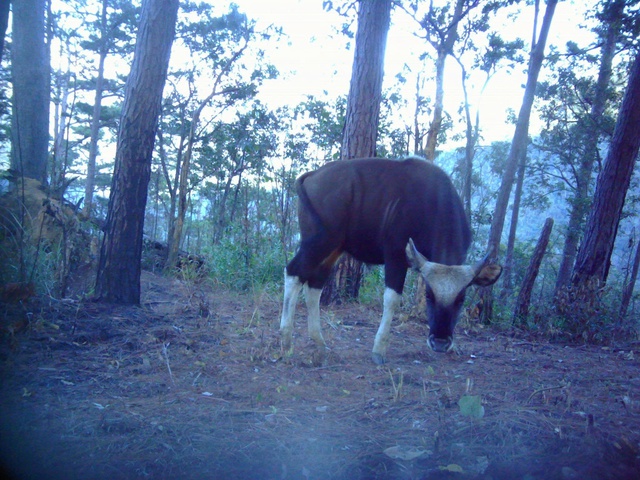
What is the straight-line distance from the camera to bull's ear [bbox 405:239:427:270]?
4.62 m

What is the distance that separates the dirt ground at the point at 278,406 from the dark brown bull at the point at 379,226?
59 centimetres

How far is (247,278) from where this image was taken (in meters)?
9.55

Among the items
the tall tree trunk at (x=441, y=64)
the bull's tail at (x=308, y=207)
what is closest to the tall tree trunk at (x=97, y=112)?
the tall tree trunk at (x=441, y=64)

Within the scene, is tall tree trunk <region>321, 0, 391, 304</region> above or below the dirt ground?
above

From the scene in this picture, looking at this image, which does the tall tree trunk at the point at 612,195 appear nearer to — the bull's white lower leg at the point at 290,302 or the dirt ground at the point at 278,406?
the dirt ground at the point at 278,406

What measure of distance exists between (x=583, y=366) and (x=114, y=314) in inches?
204

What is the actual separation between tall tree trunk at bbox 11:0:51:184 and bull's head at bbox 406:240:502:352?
9429mm

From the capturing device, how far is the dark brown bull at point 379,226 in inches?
197

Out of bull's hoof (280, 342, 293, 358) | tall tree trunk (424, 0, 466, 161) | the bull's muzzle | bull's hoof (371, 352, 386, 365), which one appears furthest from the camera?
tall tree trunk (424, 0, 466, 161)

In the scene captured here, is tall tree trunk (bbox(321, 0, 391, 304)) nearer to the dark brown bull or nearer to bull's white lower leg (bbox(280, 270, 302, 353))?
the dark brown bull

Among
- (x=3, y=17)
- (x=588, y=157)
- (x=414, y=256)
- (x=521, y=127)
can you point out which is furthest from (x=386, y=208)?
(x=588, y=157)

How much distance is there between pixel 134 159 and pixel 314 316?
298 centimetres

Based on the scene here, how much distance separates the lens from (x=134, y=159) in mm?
6102

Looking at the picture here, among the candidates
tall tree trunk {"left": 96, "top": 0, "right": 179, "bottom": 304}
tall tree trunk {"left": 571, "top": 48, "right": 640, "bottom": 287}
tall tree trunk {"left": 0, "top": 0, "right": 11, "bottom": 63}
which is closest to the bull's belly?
tall tree trunk {"left": 96, "top": 0, "right": 179, "bottom": 304}
